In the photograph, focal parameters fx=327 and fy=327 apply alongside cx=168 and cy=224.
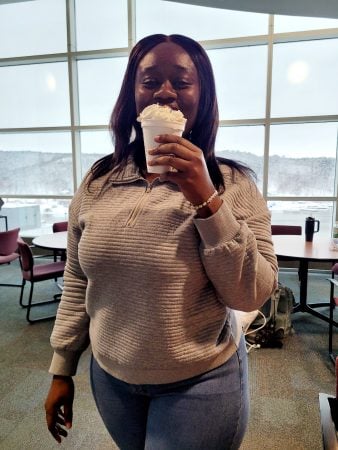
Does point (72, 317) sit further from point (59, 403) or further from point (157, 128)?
point (157, 128)

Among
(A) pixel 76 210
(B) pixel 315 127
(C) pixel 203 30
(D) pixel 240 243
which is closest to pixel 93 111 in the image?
(C) pixel 203 30

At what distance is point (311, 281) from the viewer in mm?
4375

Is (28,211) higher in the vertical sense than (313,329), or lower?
higher

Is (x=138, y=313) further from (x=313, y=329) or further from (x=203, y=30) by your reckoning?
(x=203, y=30)

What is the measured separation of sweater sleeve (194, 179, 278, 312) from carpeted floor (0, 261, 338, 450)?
1.42 metres

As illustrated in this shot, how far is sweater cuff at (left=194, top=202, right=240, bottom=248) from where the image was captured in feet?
1.96

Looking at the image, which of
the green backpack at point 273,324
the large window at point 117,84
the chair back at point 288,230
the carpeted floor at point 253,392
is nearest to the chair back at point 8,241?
the carpeted floor at point 253,392

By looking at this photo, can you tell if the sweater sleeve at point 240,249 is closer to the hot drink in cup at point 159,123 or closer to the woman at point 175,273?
the woman at point 175,273

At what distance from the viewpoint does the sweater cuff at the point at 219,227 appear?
0.60 meters

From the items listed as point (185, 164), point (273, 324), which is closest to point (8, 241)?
point (273, 324)

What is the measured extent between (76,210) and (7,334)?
2564 mm

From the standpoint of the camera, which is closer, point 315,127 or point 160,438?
point 160,438

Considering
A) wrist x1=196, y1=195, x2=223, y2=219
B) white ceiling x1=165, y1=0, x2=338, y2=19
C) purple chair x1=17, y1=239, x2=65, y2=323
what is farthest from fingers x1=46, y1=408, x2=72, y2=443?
white ceiling x1=165, y1=0, x2=338, y2=19

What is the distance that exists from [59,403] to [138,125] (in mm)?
785
